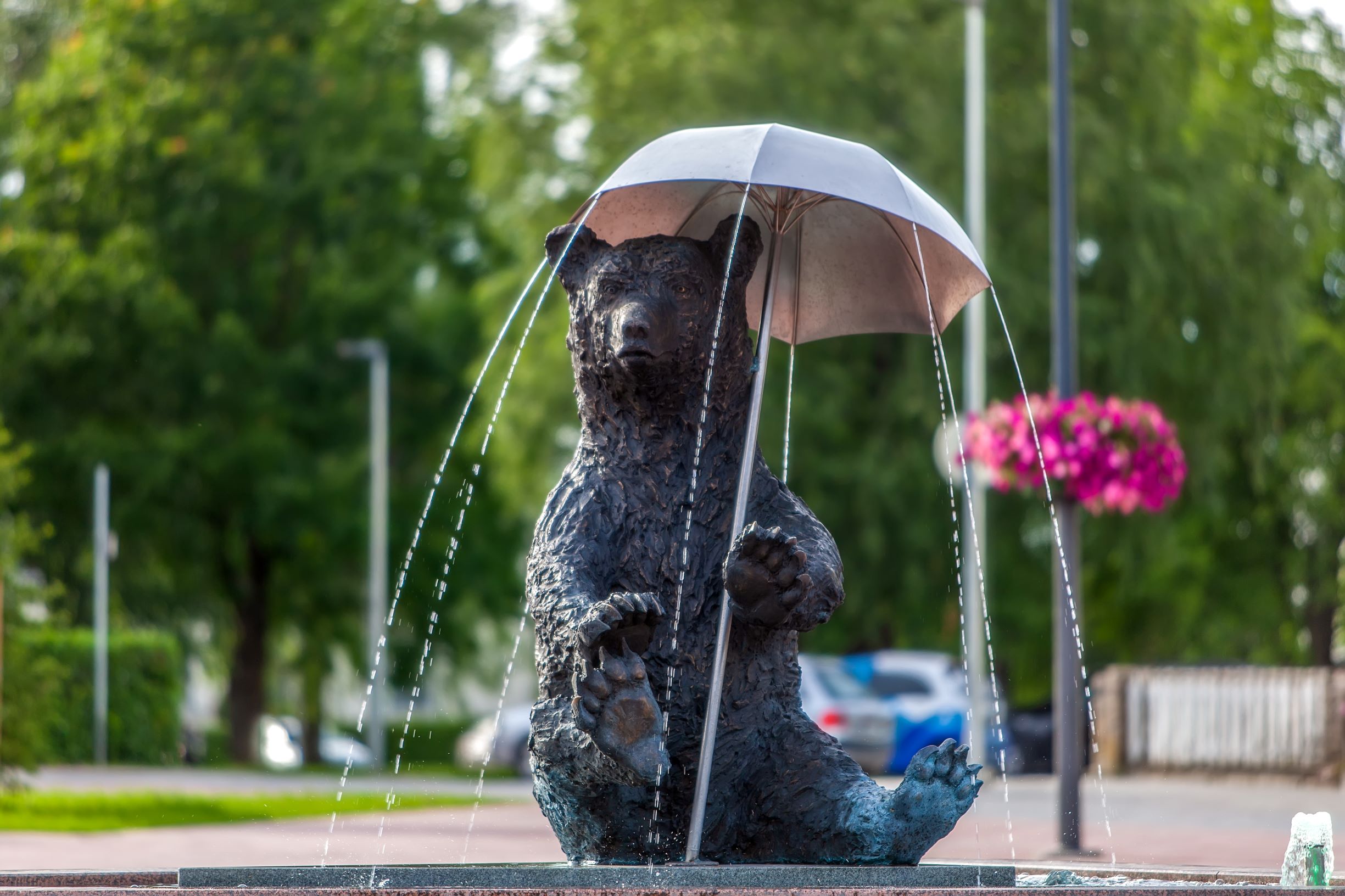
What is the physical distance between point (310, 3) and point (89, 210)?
5101 mm

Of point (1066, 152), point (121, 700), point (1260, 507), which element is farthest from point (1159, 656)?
point (1066, 152)

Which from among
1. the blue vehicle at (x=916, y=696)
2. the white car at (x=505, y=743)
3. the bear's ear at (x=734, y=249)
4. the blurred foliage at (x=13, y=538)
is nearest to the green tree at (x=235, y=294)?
the white car at (x=505, y=743)

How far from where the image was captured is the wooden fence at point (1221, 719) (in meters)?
21.4

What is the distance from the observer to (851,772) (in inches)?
198

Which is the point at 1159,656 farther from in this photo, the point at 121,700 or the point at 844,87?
the point at 121,700

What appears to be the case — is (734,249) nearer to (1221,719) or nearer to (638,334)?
(638,334)

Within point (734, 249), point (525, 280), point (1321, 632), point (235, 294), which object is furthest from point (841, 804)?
point (1321, 632)

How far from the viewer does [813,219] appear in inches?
226

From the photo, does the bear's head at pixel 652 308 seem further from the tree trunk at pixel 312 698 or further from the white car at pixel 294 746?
the tree trunk at pixel 312 698

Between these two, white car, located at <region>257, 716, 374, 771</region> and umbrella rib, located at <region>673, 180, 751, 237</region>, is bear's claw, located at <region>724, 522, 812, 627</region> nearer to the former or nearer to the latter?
umbrella rib, located at <region>673, 180, 751, 237</region>

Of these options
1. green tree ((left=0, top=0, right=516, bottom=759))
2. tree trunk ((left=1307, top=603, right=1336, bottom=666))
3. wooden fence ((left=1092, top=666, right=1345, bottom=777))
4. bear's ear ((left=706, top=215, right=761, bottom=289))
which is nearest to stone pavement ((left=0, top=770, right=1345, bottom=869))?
wooden fence ((left=1092, top=666, right=1345, bottom=777))

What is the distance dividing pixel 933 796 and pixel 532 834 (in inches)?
386

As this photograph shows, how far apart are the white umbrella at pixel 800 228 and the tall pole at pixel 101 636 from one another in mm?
21122

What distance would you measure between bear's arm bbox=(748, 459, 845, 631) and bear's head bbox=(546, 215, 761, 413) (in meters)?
0.32
